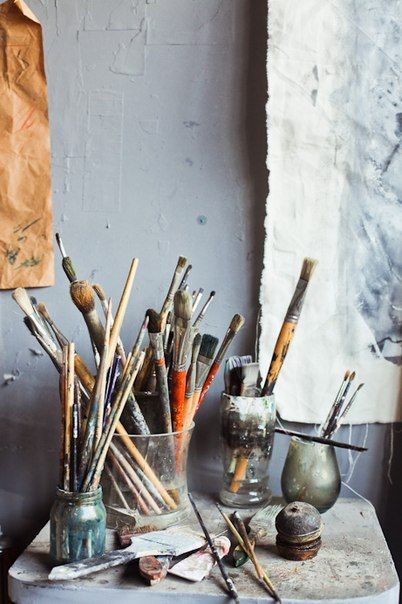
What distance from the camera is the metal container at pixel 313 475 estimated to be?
1.10m

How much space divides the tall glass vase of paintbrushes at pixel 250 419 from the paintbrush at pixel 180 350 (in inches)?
3.7

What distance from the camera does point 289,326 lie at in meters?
1.12

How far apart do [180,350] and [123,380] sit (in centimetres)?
10

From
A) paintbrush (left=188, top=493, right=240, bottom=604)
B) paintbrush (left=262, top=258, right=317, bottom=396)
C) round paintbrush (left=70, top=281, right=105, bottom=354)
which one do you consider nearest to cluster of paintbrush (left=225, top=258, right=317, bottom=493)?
paintbrush (left=262, top=258, right=317, bottom=396)

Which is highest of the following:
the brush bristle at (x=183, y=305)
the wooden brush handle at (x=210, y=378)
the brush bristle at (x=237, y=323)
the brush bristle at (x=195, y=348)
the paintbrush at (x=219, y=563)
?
the brush bristle at (x=183, y=305)

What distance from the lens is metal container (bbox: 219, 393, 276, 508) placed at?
3.66 ft

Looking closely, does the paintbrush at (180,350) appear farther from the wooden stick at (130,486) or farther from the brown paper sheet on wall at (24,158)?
the brown paper sheet on wall at (24,158)

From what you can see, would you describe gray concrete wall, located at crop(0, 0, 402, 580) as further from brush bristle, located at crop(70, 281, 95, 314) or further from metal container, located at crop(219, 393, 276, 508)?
brush bristle, located at crop(70, 281, 95, 314)

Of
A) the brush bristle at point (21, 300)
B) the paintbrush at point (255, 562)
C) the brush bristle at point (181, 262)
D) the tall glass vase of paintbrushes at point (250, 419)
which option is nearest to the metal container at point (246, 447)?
the tall glass vase of paintbrushes at point (250, 419)

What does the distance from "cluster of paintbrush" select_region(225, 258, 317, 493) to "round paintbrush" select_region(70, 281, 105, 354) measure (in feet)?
0.73

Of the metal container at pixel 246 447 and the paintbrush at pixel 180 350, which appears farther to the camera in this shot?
the metal container at pixel 246 447

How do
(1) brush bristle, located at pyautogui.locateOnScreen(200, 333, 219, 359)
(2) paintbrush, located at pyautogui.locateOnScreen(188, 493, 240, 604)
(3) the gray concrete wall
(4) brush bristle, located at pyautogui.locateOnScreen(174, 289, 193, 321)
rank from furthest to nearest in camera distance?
(3) the gray concrete wall, (1) brush bristle, located at pyautogui.locateOnScreen(200, 333, 219, 359), (4) brush bristle, located at pyautogui.locateOnScreen(174, 289, 193, 321), (2) paintbrush, located at pyautogui.locateOnScreen(188, 493, 240, 604)

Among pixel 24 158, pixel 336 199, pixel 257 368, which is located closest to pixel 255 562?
pixel 257 368

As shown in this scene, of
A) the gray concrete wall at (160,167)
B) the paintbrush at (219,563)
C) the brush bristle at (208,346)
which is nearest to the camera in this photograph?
the paintbrush at (219,563)
